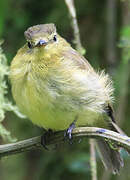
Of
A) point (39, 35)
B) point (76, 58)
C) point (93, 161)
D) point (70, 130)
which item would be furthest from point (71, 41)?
point (70, 130)

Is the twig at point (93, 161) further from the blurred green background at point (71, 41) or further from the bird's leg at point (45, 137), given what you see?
the blurred green background at point (71, 41)

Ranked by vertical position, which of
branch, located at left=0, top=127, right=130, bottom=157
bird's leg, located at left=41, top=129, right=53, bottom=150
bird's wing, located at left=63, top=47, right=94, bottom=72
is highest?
bird's wing, located at left=63, top=47, right=94, bottom=72

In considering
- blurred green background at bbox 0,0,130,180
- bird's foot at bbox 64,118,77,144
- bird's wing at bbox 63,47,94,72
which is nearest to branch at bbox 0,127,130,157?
bird's foot at bbox 64,118,77,144

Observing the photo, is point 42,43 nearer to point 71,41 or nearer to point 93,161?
point 93,161

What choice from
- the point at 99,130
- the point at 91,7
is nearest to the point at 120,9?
the point at 91,7

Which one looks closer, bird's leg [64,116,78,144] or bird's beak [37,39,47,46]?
bird's leg [64,116,78,144]

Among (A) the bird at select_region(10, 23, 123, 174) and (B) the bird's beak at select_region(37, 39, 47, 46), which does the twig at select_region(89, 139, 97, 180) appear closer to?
(A) the bird at select_region(10, 23, 123, 174)

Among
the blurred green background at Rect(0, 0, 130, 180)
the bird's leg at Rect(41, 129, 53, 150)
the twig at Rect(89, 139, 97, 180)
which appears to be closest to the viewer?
the bird's leg at Rect(41, 129, 53, 150)
